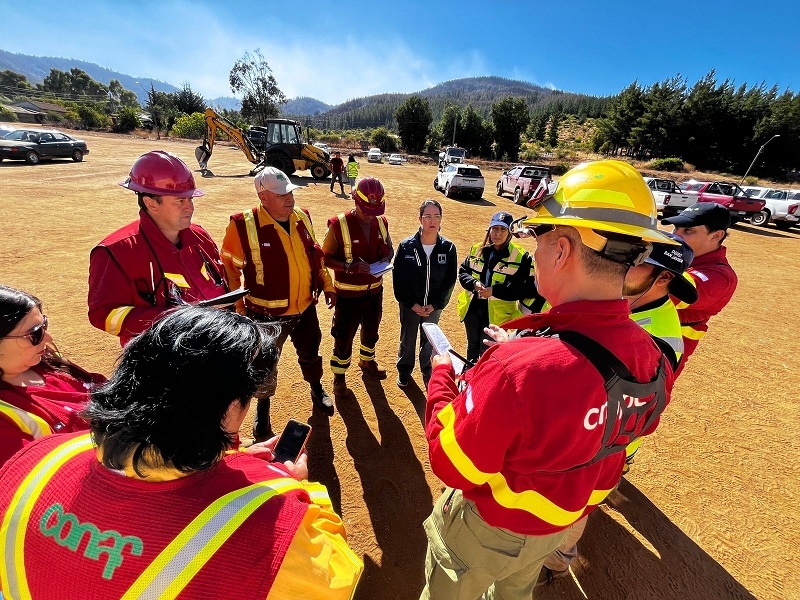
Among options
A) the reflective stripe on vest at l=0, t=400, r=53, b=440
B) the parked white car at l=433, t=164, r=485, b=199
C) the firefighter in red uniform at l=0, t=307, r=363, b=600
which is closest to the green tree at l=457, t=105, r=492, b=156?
the parked white car at l=433, t=164, r=485, b=199

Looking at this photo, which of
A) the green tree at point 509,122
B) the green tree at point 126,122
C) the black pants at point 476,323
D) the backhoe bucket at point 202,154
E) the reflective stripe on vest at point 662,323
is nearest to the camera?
the reflective stripe on vest at point 662,323

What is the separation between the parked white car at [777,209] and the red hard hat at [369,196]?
68.2 feet

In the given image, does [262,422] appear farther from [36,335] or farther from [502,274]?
[502,274]

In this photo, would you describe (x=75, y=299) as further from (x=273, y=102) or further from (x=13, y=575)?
(x=273, y=102)

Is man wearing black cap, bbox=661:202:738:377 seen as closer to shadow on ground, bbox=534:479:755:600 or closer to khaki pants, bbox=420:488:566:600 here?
shadow on ground, bbox=534:479:755:600

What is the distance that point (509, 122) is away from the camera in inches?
1681

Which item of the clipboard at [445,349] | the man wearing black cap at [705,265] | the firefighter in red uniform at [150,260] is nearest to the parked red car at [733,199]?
the man wearing black cap at [705,265]

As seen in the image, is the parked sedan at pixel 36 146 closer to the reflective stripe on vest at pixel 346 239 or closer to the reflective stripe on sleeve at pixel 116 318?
the reflective stripe on vest at pixel 346 239

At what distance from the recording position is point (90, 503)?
837 mm

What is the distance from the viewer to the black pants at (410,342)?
418 cm

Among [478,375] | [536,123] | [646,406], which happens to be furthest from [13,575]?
[536,123]

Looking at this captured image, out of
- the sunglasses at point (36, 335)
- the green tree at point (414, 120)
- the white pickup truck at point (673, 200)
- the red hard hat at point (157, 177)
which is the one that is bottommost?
the white pickup truck at point (673, 200)

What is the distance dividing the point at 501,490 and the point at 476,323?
274cm

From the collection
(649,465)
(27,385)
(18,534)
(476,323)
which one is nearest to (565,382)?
(18,534)
